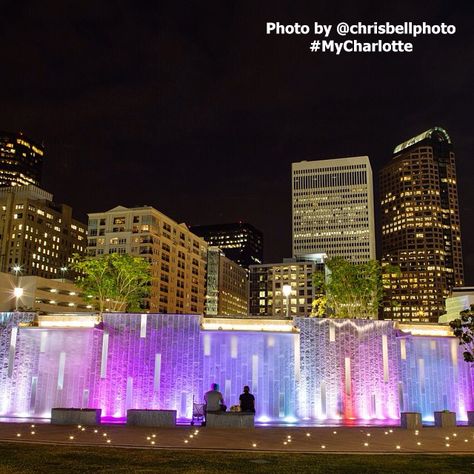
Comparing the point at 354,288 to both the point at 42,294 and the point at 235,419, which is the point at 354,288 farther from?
the point at 42,294

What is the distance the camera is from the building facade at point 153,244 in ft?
393

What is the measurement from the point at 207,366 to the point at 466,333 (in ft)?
35.8

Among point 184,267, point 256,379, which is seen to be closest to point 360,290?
point 256,379

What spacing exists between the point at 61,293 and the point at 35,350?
86.1 meters

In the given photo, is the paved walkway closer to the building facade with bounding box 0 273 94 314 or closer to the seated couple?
the seated couple

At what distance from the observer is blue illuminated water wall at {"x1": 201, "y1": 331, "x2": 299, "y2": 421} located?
23.0 m

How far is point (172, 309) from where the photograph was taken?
4897 inches

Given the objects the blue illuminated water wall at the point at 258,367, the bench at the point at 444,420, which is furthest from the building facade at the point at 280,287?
the bench at the point at 444,420

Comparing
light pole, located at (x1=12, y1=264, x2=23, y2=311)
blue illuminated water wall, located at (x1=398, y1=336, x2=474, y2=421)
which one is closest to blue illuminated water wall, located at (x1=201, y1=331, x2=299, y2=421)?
blue illuminated water wall, located at (x1=398, y1=336, x2=474, y2=421)

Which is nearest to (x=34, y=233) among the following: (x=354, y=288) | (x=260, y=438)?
(x=354, y=288)

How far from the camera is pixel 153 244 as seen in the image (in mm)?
120750

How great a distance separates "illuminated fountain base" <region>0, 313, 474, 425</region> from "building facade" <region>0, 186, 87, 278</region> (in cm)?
12653

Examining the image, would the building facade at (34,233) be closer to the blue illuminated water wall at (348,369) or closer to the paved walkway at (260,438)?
the blue illuminated water wall at (348,369)

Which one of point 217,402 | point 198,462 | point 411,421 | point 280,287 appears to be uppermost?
point 280,287
